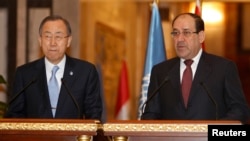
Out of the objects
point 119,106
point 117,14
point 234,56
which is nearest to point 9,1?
point 119,106

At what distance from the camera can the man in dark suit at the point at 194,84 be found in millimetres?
4770

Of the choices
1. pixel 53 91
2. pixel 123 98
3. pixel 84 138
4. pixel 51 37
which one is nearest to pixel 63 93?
pixel 53 91

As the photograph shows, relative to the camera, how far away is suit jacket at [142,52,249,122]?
476 centimetres

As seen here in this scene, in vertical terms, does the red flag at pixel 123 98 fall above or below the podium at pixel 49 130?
below

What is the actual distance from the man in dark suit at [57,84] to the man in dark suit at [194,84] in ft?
1.42

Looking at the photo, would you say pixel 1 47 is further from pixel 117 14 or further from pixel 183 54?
pixel 117 14

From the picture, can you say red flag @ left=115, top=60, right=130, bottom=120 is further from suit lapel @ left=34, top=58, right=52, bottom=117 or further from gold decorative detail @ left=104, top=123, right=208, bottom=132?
gold decorative detail @ left=104, top=123, right=208, bottom=132

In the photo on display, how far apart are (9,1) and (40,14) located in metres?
0.40

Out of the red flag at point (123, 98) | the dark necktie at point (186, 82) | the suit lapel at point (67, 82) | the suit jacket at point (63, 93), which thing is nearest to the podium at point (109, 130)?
the suit lapel at point (67, 82)

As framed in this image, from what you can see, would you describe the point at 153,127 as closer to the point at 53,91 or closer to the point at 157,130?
the point at 157,130

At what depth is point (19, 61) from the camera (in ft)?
24.7

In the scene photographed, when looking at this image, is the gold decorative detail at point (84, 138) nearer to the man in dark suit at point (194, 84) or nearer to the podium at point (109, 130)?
the podium at point (109, 130)

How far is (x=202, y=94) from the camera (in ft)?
15.7

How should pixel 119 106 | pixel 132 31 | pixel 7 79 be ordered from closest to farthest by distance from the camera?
1. pixel 7 79
2. pixel 119 106
3. pixel 132 31
